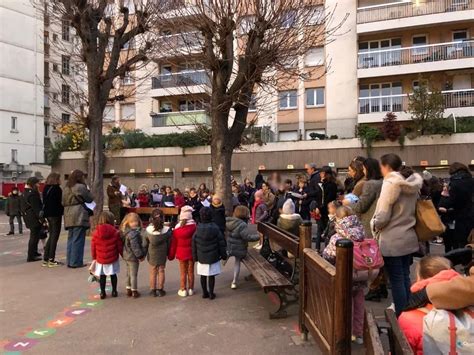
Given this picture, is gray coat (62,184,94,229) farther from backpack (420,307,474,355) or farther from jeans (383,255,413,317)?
backpack (420,307,474,355)

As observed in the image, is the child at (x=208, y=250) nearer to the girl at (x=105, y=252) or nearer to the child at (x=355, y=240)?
the girl at (x=105, y=252)

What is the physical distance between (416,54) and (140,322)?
27470 millimetres

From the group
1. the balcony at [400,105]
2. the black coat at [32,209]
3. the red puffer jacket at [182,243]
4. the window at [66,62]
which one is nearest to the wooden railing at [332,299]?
the red puffer jacket at [182,243]

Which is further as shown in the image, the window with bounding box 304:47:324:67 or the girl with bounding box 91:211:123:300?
the window with bounding box 304:47:324:67

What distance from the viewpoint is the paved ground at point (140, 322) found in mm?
4867

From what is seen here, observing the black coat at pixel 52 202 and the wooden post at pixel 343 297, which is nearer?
the wooden post at pixel 343 297

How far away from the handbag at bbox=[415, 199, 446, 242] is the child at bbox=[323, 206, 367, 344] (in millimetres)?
722

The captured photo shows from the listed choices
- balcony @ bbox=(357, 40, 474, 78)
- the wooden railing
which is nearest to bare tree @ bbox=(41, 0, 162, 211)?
the wooden railing

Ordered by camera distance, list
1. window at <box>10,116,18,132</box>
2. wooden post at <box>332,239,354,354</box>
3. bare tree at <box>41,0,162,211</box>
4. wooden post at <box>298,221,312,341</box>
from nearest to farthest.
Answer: wooden post at <box>332,239,354,354</box> → wooden post at <box>298,221,312,341</box> → bare tree at <box>41,0,162,211</box> → window at <box>10,116,18,132</box>

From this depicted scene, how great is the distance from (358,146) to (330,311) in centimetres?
2390

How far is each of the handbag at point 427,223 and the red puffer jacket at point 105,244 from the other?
13.9 ft

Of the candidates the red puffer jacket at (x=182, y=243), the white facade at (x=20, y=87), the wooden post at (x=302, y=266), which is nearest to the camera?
the wooden post at (x=302, y=266)

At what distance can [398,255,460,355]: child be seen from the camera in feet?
9.91

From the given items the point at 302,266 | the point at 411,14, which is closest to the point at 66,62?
the point at 411,14
